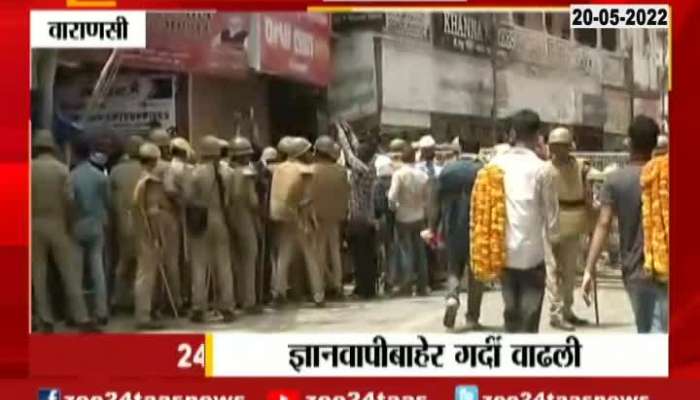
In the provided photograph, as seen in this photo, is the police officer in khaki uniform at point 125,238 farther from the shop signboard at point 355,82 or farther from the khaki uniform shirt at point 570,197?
the khaki uniform shirt at point 570,197

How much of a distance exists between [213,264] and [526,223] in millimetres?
1020

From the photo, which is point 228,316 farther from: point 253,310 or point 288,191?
point 288,191

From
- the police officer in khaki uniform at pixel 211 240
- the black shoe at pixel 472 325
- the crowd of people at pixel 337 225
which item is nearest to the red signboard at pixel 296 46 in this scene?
the crowd of people at pixel 337 225

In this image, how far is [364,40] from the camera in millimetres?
5016

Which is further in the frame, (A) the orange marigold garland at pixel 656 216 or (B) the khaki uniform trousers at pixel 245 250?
(B) the khaki uniform trousers at pixel 245 250

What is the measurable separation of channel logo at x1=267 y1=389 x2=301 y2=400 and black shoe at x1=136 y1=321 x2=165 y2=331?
413 millimetres

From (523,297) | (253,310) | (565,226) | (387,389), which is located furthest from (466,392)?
(253,310)

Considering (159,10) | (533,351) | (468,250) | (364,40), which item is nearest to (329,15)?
(364,40)

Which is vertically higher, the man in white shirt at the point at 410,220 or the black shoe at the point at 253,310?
the man in white shirt at the point at 410,220

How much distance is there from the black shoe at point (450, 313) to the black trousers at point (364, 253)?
24 centimetres

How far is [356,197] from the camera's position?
5.05m

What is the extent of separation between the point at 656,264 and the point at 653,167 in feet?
1.01

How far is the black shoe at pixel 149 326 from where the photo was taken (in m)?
5.03

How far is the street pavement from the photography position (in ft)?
16.5
